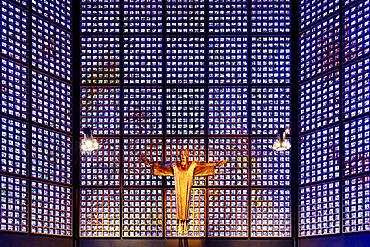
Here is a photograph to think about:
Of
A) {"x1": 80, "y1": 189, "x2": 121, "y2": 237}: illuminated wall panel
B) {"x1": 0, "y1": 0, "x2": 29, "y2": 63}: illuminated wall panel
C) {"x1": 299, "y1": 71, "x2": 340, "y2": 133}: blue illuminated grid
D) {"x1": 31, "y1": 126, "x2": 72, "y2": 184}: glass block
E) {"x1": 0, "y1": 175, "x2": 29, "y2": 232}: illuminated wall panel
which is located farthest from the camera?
{"x1": 80, "y1": 189, "x2": 121, "y2": 237}: illuminated wall panel

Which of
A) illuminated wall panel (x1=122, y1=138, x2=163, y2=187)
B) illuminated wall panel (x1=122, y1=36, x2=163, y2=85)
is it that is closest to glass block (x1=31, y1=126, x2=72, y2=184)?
illuminated wall panel (x1=122, y1=138, x2=163, y2=187)

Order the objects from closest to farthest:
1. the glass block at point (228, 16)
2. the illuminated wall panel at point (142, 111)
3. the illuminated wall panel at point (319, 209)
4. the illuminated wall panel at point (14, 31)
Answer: the illuminated wall panel at point (14, 31)
the illuminated wall panel at point (319, 209)
the illuminated wall panel at point (142, 111)
the glass block at point (228, 16)

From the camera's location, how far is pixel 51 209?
13766mm

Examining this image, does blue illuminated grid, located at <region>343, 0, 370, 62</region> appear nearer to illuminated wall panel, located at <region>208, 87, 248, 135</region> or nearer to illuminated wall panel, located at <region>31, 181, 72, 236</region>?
illuminated wall panel, located at <region>208, 87, 248, 135</region>

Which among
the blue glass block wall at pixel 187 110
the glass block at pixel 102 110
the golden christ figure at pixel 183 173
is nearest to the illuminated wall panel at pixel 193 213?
the blue glass block wall at pixel 187 110

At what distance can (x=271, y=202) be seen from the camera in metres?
14.3

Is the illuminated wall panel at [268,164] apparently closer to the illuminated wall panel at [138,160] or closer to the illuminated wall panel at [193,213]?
the illuminated wall panel at [193,213]

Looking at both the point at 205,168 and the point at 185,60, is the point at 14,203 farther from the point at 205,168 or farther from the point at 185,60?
the point at 185,60

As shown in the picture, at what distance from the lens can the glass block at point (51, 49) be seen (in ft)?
44.7

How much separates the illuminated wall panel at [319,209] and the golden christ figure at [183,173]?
1913 mm

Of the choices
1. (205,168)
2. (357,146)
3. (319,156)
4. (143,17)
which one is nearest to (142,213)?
(205,168)

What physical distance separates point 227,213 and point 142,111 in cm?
290

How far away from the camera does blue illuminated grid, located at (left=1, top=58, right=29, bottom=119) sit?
41.6 ft

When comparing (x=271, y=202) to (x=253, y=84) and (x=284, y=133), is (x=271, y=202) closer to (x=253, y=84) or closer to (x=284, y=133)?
(x=284, y=133)
